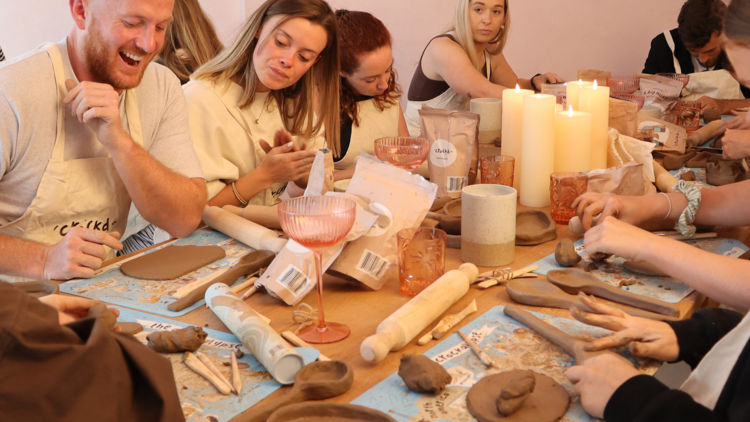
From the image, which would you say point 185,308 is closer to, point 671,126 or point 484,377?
point 484,377

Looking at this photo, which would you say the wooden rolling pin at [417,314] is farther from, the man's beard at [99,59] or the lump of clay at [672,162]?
the lump of clay at [672,162]

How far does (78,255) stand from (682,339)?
3.71ft

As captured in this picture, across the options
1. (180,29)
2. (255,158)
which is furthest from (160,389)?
(180,29)

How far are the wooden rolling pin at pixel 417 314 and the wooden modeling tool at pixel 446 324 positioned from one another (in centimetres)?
2

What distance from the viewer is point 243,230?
1518mm

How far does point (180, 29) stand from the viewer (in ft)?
10.1

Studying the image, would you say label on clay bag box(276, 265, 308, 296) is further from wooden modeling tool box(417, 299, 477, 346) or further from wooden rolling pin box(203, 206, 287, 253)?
wooden modeling tool box(417, 299, 477, 346)

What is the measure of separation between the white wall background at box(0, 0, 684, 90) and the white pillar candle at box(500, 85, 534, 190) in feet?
11.1

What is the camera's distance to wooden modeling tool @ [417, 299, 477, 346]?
1.06 metres

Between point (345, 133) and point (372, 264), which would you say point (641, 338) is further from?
point (345, 133)

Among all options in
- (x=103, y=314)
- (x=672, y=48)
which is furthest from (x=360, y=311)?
(x=672, y=48)

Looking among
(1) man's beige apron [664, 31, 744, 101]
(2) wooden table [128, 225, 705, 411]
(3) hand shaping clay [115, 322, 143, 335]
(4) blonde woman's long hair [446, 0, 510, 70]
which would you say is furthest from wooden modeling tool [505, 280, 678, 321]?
(1) man's beige apron [664, 31, 744, 101]

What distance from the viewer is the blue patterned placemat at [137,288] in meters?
1.22

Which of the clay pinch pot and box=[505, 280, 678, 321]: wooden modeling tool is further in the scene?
box=[505, 280, 678, 321]: wooden modeling tool
